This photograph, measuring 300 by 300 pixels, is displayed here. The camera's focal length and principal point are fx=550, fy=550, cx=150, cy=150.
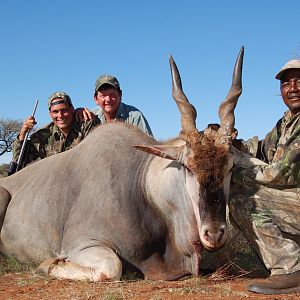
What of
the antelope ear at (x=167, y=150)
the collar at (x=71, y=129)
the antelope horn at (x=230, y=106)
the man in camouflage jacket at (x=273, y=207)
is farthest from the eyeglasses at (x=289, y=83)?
the collar at (x=71, y=129)

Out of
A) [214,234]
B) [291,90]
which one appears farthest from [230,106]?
[214,234]

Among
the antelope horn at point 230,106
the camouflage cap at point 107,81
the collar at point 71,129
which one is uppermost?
the camouflage cap at point 107,81

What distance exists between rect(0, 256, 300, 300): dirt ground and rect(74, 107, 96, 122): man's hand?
2.95 m

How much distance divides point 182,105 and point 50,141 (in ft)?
11.0

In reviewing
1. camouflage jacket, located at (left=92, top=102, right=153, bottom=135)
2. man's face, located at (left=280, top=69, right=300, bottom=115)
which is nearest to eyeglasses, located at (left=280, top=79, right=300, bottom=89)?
man's face, located at (left=280, top=69, right=300, bottom=115)

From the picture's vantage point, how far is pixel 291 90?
18.8 feet

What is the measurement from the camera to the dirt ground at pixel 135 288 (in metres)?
4.04

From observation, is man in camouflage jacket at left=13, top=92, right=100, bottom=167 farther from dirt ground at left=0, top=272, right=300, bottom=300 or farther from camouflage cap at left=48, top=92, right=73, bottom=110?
dirt ground at left=0, top=272, right=300, bottom=300

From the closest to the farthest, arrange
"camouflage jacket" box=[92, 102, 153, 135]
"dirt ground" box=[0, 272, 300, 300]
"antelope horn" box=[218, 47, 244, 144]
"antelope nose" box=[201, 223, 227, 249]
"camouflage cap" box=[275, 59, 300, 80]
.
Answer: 1. "dirt ground" box=[0, 272, 300, 300]
2. "antelope nose" box=[201, 223, 227, 249]
3. "antelope horn" box=[218, 47, 244, 144]
4. "camouflage cap" box=[275, 59, 300, 80]
5. "camouflage jacket" box=[92, 102, 153, 135]

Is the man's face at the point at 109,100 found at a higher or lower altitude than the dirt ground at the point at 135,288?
higher

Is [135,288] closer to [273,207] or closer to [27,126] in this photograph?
[273,207]

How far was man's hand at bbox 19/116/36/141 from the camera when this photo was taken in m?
7.95

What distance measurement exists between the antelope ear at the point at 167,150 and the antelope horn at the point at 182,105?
0.47 ft

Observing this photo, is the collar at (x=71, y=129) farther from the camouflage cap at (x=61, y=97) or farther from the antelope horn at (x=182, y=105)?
the antelope horn at (x=182, y=105)
